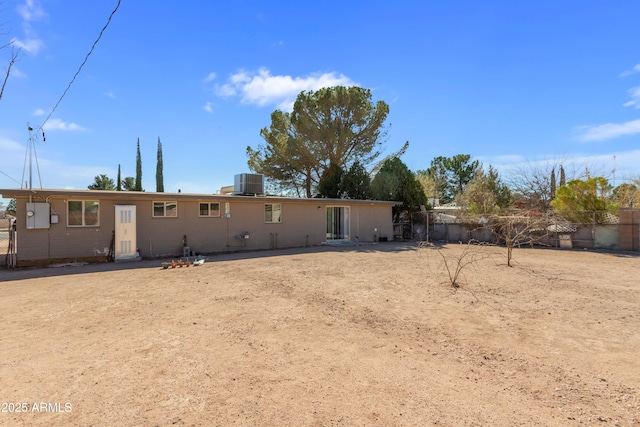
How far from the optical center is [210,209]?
41.5 ft

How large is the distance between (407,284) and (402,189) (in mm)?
13535

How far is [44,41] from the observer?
6.52 metres

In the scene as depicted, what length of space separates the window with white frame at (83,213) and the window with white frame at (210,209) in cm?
328

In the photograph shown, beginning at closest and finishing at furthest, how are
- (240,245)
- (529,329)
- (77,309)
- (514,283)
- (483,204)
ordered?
(529,329) → (77,309) → (514,283) → (240,245) → (483,204)

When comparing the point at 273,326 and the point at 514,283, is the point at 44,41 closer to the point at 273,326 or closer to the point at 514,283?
the point at 273,326

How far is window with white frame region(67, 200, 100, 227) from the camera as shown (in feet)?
33.3

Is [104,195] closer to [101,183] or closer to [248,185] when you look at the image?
[248,185]

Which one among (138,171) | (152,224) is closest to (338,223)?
(152,224)

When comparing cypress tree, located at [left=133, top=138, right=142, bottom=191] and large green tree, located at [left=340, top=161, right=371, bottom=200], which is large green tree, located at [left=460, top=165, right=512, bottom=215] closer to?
large green tree, located at [left=340, top=161, right=371, bottom=200]

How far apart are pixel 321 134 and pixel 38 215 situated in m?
14.1

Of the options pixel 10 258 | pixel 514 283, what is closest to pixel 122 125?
pixel 10 258

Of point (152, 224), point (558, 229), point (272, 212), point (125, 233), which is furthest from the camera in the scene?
point (558, 229)

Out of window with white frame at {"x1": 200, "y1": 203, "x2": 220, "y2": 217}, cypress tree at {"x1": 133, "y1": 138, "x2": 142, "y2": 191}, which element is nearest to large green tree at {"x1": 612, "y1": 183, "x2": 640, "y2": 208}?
window with white frame at {"x1": 200, "y1": 203, "x2": 220, "y2": 217}

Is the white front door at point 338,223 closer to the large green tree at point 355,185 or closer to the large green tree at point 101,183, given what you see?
the large green tree at point 355,185
